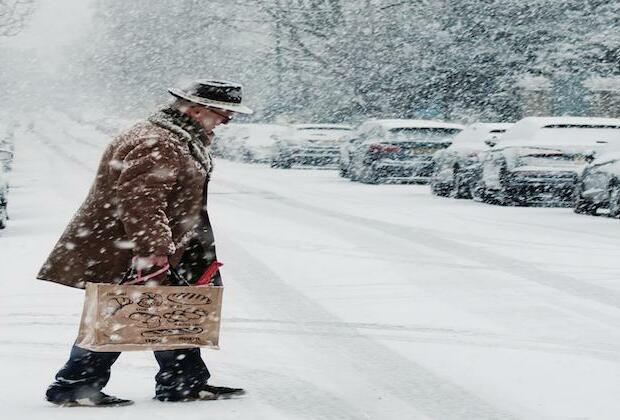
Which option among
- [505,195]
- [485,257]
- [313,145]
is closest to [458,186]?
[505,195]

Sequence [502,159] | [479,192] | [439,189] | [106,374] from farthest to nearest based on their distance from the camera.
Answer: [439,189] < [479,192] < [502,159] < [106,374]

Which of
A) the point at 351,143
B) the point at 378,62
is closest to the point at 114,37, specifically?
the point at 378,62

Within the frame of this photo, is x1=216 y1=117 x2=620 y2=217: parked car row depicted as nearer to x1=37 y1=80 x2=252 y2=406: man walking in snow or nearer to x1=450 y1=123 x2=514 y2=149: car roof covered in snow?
x1=450 y1=123 x2=514 y2=149: car roof covered in snow

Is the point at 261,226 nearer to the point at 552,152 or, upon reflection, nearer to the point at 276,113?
the point at 552,152

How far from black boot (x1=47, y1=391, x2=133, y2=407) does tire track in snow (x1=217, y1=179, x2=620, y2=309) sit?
15.1 feet

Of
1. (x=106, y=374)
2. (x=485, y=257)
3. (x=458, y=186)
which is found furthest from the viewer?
(x=458, y=186)

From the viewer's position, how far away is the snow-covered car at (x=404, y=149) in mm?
25750

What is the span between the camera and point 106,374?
566cm

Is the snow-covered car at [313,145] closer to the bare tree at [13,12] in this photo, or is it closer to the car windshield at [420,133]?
the car windshield at [420,133]

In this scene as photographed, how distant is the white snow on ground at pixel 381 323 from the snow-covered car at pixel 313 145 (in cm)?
1847

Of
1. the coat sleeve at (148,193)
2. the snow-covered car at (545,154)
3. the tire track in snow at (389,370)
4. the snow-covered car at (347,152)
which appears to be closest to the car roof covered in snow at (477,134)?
the snow-covered car at (545,154)

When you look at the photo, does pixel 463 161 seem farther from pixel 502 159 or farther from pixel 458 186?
pixel 502 159

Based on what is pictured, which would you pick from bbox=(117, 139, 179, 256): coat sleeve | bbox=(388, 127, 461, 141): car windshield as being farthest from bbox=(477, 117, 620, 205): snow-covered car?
bbox=(117, 139, 179, 256): coat sleeve

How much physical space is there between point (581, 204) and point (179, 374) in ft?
45.5
